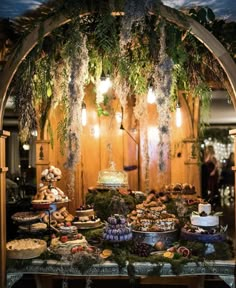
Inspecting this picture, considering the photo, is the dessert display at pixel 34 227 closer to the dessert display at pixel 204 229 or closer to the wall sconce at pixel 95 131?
the dessert display at pixel 204 229

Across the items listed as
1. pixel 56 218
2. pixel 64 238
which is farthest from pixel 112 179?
pixel 64 238

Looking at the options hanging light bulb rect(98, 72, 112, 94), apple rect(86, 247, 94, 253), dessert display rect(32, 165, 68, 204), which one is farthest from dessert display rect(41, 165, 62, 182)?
apple rect(86, 247, 94, 253)

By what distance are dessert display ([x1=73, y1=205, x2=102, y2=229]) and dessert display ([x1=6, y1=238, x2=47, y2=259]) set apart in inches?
19.2

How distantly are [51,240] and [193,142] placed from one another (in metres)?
2.56

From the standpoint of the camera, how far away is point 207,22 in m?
3.29

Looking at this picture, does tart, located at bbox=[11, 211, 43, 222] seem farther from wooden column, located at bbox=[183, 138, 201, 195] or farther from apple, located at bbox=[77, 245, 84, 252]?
wooden column, located at bbox=[183, 138, 201, 195]

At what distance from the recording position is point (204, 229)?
3.35m

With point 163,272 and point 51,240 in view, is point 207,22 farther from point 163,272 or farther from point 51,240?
point 51,240

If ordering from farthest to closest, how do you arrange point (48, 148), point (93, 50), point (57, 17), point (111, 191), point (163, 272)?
point (48, 148), point (111, 191), point (93, 50), point (163, 272), point (57, 17)

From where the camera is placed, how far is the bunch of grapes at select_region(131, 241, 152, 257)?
3.12 m

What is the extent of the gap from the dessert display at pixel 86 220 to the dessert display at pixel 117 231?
44 centimetres

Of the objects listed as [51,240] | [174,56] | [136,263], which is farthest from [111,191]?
[174,56]

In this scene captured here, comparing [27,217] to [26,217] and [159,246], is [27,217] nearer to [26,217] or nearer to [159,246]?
[26,217]

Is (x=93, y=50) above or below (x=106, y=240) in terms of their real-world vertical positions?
above
